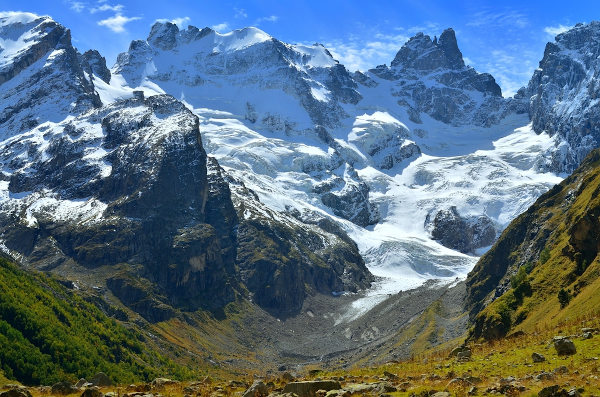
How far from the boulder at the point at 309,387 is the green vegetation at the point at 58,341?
55.5m

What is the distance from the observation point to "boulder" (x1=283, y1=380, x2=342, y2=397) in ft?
122

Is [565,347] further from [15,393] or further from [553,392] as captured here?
[15,393]

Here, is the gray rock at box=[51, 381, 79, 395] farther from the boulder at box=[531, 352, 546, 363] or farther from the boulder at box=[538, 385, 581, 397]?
the boulder at box=[531, 352, 546, 363]

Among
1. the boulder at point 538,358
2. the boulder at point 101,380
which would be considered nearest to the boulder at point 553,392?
the boulder at point 538,358

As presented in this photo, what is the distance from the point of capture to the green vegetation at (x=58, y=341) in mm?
95188

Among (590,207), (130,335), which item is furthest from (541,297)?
(130,335)

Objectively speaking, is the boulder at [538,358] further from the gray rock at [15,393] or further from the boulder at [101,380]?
the gray rock at [15,393]

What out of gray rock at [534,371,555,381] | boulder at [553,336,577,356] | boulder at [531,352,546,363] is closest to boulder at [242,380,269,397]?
gray rock at [534,371,555,381]

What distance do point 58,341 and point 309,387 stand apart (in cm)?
8529

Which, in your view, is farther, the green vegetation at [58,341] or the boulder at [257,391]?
the green vegetation at [58,341]

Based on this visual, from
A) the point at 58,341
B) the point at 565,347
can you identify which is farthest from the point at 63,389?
the point at 58,341

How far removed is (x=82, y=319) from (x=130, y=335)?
30.6 meters

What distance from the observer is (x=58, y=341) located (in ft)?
372

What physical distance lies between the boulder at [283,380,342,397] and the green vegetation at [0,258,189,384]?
182 feet
